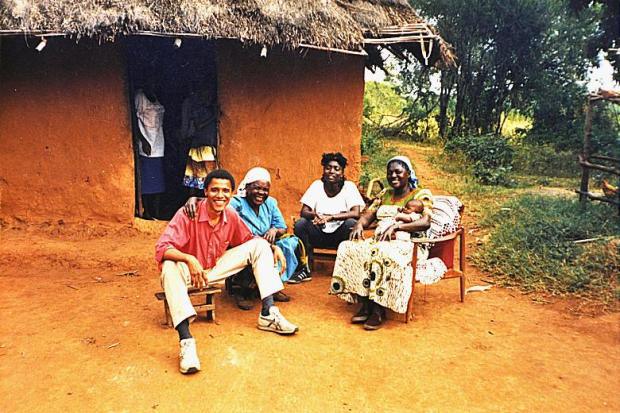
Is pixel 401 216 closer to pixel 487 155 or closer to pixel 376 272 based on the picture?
pixel 376 272

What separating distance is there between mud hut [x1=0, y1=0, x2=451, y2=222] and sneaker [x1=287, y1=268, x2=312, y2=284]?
1.25 m

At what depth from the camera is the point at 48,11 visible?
16.1ft

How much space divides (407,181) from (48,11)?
3.62 metres

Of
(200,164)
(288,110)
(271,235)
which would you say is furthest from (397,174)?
(200,164)

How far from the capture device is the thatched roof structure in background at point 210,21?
4.84 metres

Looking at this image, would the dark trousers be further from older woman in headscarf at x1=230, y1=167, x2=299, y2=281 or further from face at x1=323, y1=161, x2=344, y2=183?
face at x1=323, y1=161, x2=344, y2=183

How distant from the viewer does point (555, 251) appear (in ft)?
16.7

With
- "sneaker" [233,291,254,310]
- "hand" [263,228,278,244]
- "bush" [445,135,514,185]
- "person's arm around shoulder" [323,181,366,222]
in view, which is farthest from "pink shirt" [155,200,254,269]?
"bush" [445,135,514,185]

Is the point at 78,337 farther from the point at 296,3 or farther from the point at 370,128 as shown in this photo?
the point at 370,128

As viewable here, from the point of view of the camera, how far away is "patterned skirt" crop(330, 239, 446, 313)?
11.8 ft

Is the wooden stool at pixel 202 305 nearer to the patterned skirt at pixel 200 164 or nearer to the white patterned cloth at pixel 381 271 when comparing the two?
the white patterned cloth at pixel 381 271

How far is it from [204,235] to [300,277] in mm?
1396

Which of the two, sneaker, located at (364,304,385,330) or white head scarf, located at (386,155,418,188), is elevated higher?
white head scarf, located at (386,155,418,188)

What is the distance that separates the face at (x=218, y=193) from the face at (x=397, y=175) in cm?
130
